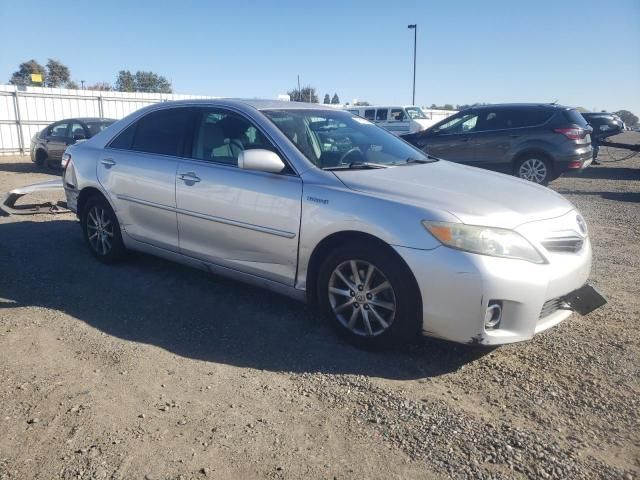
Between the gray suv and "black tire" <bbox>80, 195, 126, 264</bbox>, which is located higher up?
the gray suv

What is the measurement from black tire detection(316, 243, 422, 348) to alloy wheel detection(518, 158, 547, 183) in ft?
27.1

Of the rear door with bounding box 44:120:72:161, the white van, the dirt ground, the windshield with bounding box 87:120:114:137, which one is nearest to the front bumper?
the dirt ground

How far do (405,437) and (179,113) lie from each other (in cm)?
348

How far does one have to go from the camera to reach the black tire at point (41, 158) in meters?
15.0

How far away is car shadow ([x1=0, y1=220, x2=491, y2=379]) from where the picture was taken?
3396 millimetres

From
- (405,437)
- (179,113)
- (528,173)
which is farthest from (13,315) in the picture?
(528,173)

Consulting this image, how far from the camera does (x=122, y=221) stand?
504 cm

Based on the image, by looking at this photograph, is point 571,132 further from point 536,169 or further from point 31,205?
point 31,205

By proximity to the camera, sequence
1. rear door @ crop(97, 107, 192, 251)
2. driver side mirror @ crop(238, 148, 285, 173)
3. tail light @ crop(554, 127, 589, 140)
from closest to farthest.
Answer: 1. driver side mirror @ crop(238, 148, 285, 173)
2. rear door @ crop(97, 107, 192, 251)
3. tail light @ crop(554, 127, 589, 140)

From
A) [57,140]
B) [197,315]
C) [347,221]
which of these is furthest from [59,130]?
[347,221]

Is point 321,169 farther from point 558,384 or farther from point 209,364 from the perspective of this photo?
point 558,384

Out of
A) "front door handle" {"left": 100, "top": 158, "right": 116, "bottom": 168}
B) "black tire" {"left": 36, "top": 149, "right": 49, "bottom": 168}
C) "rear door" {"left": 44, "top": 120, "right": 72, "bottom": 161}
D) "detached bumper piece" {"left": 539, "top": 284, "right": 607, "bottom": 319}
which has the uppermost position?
"front door handle" {"left": 100, "top": 158, "right": 116, "bottom": 168}

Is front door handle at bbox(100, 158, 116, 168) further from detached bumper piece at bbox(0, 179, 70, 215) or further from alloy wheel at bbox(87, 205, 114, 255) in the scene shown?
detached bumper piece at bbox(0, 179, 70, 215)

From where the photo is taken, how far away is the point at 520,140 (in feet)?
34.9
